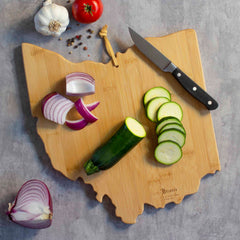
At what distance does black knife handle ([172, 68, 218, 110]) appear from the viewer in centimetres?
255

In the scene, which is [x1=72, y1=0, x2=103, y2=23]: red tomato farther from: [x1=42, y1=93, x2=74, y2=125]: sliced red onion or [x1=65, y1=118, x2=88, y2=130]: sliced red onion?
[x1=65, y1=118, x2=88, y2=130]: sliced red onion

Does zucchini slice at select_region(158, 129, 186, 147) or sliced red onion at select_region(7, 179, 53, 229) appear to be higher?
zucchini slice at select_region(158, 129, 186, 147)

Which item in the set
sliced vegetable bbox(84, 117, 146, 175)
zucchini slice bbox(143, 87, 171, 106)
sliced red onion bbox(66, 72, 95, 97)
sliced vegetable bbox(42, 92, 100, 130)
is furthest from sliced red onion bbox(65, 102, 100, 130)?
zucchini slice bbox(143, 87, 171, 106)

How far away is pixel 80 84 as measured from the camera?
2492 mm

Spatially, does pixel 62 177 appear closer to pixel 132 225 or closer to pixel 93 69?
pixel 132 225

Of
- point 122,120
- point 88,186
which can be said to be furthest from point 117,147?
point 88,186

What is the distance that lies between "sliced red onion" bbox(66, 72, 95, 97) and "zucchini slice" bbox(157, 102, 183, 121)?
55 centimetres

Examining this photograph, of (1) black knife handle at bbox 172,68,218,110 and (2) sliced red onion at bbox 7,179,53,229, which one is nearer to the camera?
(2) sliced red onion at bbox 7,179,53,229

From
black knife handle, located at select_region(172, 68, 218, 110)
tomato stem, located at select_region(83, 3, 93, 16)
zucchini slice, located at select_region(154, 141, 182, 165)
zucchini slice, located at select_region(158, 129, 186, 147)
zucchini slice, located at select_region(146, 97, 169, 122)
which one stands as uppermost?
tomato stem, located at select_region(83, 3, 93, 16)

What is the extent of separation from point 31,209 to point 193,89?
155 cm

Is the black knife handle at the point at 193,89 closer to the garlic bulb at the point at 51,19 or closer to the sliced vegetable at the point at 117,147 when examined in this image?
the sliced vegetable at the point at 117,147

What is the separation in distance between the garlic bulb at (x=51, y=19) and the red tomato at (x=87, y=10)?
0.08 metres

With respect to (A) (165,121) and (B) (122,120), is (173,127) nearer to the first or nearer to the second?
(A) (165,121)

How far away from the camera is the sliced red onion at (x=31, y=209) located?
2.42 meters
